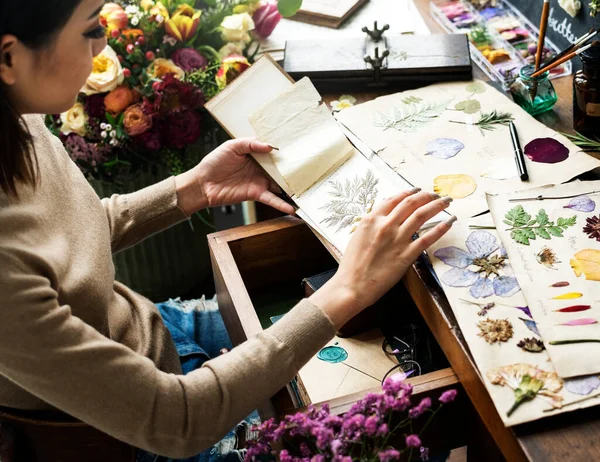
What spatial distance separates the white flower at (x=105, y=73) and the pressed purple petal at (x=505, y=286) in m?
0.90

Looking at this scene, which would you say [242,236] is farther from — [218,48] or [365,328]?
Result: [218,48]

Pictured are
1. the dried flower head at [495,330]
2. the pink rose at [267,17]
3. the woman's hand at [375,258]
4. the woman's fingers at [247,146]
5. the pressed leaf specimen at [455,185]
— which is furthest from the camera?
the pink rose at [267,17]

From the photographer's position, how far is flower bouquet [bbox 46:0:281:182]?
58.6 inches

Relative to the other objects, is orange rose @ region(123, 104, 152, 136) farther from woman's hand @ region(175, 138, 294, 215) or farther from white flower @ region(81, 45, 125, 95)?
woman's hand @ region(175, 138, 294, 215)

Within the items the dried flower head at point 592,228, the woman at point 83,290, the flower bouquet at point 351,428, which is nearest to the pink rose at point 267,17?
the woman at point 83,290

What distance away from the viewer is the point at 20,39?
2.66 ft

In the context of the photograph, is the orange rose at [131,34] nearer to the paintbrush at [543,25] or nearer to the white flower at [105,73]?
the white flower at [105,73]

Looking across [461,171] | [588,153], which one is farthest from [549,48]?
[461,171]

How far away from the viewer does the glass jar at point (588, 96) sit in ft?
3.75

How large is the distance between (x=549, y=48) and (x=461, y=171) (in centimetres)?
54

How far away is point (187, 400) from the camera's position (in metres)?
0.88

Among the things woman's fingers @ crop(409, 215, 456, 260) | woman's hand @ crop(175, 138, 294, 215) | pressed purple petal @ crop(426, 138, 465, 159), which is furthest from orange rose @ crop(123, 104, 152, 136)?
woman's fingers @ crop(409, 215, 456, 260)

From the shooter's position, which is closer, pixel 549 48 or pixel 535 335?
pixel 535 335

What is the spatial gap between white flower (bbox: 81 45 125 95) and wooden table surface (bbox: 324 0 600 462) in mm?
768
